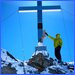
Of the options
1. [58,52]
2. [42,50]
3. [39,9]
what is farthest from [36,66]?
[39,9]

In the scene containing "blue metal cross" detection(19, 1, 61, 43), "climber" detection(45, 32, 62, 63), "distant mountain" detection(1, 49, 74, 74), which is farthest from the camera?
"blue metal cross" detection(19, 1, 61, 43)

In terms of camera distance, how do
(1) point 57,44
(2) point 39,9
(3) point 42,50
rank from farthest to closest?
(2) point 39,9
(3) point 42,50
(1) point 57,44

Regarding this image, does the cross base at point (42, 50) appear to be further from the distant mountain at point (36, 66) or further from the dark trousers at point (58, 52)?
the dark trousers at point (58, 52)

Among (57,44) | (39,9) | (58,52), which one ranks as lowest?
(58,52)

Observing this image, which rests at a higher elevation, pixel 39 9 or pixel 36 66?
pixel 39 9

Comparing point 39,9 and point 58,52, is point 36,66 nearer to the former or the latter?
point 58,52

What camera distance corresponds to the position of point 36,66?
6340mm

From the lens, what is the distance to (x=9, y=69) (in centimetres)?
621

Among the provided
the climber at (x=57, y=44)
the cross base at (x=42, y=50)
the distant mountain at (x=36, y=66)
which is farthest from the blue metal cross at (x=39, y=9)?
the distant mountain at (x=36, y=66)

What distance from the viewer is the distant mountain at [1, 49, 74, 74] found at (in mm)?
6160

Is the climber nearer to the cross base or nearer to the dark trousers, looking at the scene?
the dark trousers

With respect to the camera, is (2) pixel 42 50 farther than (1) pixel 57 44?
Yes

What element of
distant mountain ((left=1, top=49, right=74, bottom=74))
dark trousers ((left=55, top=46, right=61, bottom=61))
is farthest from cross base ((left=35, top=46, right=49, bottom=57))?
dark trousers ((left=55, top=46, right=61, bottom=61))

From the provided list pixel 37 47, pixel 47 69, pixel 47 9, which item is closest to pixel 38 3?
pixel 47 9
